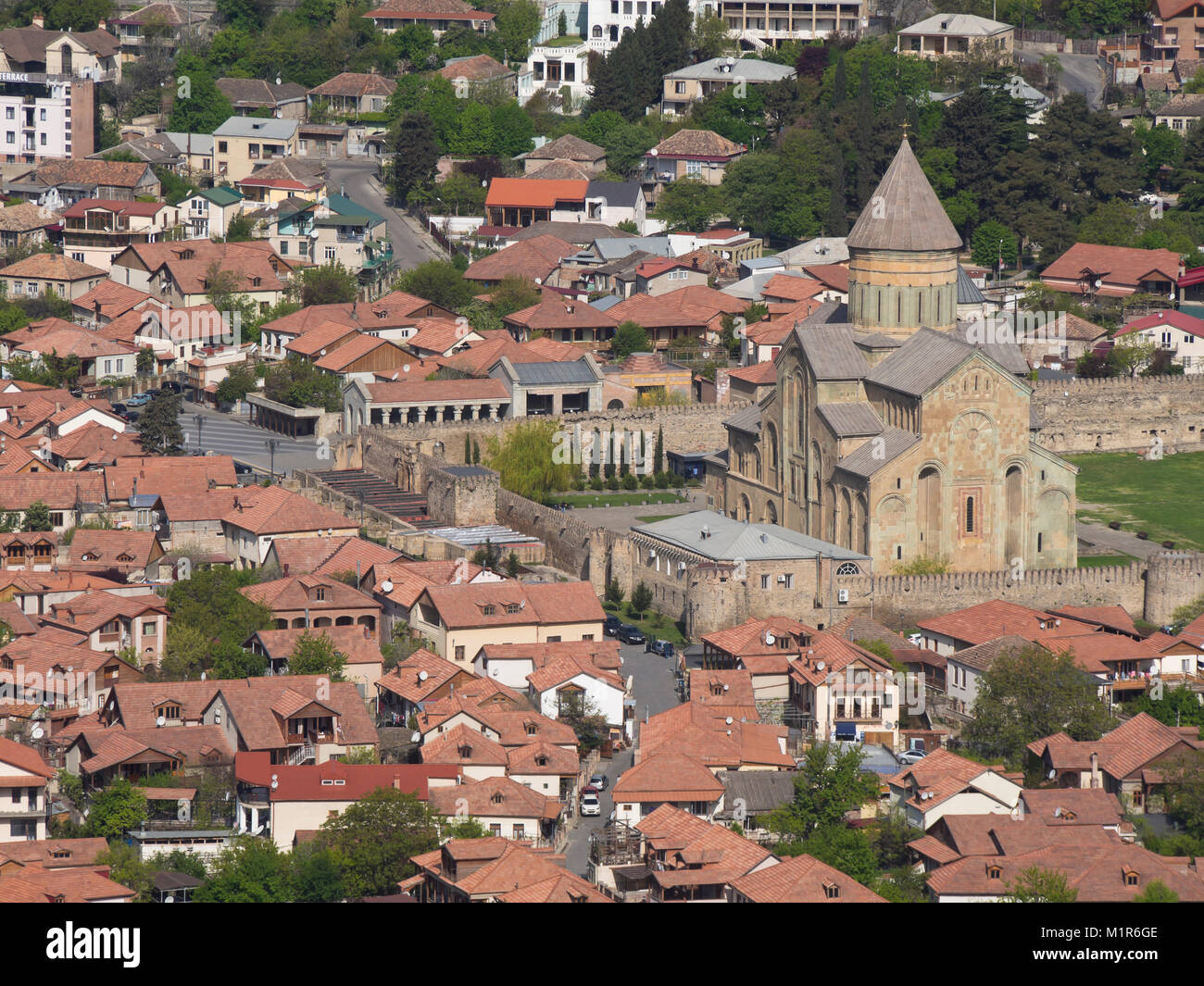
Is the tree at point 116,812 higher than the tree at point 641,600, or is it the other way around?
the tree at point 116,812

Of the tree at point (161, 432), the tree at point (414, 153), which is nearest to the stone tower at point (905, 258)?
the tree at point (161, 432)

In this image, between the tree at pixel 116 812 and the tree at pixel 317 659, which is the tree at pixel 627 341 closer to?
the tree at pixel 317 659

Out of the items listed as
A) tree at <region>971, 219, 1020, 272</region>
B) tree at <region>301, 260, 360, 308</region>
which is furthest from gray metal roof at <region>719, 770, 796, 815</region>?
tree at <region>971, 219, 1020, 272</region>

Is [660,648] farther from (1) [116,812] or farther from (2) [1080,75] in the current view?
(2) [1080,75]

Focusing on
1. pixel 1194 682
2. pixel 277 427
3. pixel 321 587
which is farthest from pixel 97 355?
pixel 1194 682

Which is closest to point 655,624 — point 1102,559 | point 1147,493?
point 1102,559
